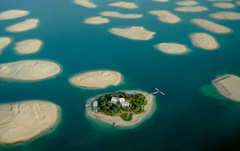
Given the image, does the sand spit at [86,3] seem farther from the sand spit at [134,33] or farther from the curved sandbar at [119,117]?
the curved sandbar at [119,117]

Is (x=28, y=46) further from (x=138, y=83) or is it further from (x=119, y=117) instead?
(x=119, y=117)

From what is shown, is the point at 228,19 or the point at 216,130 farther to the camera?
the point at 228,19

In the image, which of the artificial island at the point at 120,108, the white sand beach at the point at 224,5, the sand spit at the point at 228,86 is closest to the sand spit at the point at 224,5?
the white sand beach at the point at 224,5

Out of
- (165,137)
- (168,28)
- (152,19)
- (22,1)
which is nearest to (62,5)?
(22,1)

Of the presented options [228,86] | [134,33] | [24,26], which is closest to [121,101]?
[228,86]

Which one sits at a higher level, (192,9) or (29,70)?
(192,9)

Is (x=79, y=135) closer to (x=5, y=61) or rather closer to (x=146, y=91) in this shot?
(x=146, y=91)
